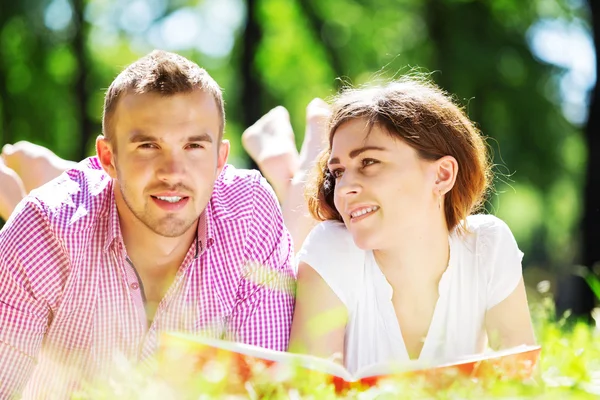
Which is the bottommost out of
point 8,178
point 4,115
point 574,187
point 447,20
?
point 8,178

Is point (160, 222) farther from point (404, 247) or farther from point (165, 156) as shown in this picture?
point (404, 247)

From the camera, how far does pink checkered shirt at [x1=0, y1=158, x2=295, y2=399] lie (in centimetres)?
267

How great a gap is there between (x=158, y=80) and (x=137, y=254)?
642 mm

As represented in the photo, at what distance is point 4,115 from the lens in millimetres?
13688

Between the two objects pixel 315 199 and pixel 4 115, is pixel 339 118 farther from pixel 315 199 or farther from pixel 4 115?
pixel 4 115

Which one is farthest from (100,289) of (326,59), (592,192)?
(326,59)

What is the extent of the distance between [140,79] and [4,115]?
11.9m

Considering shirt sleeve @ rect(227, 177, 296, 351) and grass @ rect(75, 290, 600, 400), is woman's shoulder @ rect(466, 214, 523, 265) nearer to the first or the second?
shirt sleeve @ rect(227, 177, 296, 351)

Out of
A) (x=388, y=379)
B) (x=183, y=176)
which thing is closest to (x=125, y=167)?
(x=183, y=176)

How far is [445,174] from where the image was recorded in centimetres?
306

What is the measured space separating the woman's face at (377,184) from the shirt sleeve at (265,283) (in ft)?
1.06

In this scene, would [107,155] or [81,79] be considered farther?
[81,79]

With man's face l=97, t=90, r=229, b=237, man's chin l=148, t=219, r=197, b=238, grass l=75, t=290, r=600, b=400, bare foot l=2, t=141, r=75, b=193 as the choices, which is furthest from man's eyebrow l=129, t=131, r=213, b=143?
bare foot l=2, t=141, r=75, b=193

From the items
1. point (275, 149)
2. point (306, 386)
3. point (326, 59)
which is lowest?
point (306, 386)
